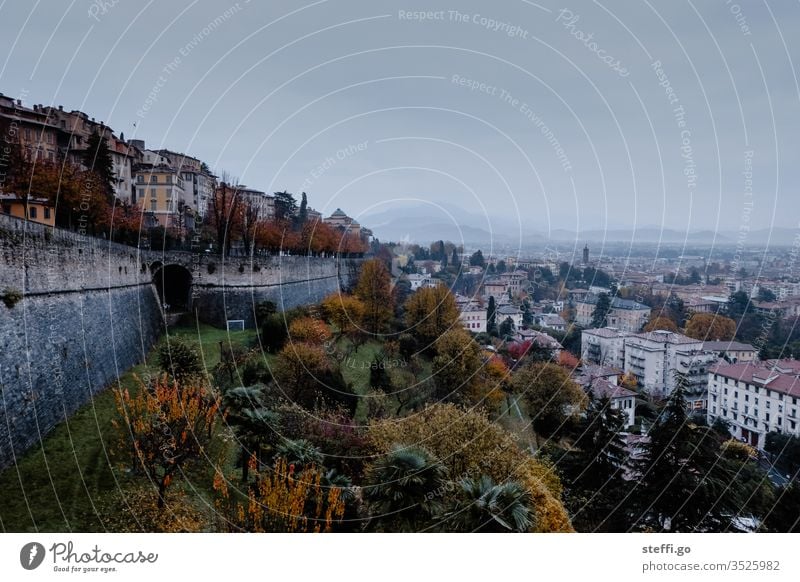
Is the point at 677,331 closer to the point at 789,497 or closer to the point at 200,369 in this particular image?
the point at 789,497

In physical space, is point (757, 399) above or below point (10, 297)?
below

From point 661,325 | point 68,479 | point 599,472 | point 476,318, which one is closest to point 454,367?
point 599,472

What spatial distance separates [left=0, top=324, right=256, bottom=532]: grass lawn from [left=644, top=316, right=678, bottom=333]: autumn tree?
2021 cm

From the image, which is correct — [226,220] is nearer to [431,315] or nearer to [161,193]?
[161,193]

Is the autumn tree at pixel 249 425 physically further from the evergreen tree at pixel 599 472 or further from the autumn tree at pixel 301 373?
the evergreen tree at pixel 599 472

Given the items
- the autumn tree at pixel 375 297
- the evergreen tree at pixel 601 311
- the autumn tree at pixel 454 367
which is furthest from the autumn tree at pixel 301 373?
the evergreen tree at pixel 601 311

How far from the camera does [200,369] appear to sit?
1084 cm

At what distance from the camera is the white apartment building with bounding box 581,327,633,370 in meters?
24.5

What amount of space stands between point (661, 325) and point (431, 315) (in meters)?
11.8
